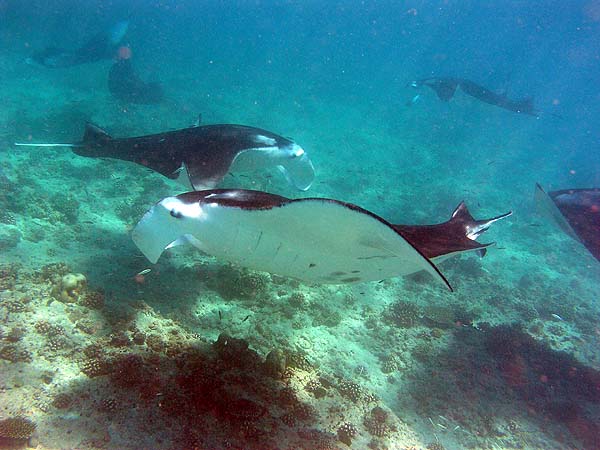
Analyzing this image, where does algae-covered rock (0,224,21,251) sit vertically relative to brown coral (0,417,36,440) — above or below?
below

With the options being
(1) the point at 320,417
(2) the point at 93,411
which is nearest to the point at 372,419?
(1) the point at 320,417

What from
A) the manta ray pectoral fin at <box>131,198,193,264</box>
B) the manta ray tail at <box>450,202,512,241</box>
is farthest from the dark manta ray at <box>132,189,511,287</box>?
the manta ray tail at <box>450,202,512,241</box>

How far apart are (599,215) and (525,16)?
265 feet

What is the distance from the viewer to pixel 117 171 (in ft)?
30.4

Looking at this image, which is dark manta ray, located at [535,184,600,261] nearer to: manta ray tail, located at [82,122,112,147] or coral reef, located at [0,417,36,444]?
coral reef, located at [0,417,36,444]

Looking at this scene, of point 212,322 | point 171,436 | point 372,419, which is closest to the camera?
point 171,436

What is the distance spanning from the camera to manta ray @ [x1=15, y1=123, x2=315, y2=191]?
505 cm

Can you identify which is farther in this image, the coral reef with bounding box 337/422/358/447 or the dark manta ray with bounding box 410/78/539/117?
the dark manta ray with bounding box 410/78/539/117

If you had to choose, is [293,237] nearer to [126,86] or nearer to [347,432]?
[347,432]

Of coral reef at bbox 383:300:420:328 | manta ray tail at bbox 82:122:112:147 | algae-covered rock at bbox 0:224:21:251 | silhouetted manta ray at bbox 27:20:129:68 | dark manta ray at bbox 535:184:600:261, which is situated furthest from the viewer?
silhouetted manta ray at bbox 27:20:129:68

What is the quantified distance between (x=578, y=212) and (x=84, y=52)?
78.0 feet

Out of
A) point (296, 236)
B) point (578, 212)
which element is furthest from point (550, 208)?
point (296, 236)

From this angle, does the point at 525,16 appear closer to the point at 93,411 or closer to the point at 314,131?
the point at 314,131

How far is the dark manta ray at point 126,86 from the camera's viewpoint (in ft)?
55.9
